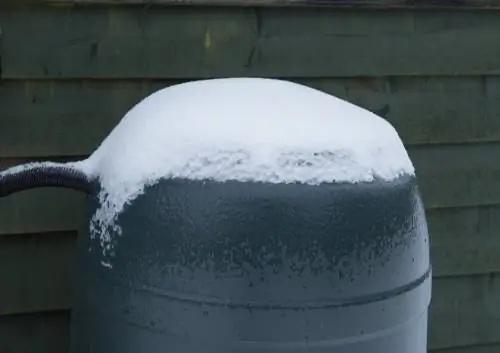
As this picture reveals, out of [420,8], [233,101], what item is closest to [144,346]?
[233,101]

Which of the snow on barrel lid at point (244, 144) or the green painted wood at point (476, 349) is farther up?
the snow on barrel lid at point (244, 144)

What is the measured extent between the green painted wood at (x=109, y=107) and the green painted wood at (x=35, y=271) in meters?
0.20

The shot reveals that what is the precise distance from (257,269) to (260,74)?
0.83 m

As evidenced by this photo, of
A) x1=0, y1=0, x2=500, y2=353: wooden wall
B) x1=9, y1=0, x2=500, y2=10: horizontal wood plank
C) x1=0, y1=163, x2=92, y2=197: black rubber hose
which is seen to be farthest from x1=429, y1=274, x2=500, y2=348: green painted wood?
x1=0, y1=163, x2=92, y2=197: black rubber hose

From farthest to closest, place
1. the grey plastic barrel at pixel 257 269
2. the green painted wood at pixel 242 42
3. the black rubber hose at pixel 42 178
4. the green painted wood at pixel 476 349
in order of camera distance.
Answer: the green painted wood at pixel 476 349
the green painted wood at pixel 242 42
the black rubber hose at pixel 42 178
the grey plastic barrel at pixel 257 269

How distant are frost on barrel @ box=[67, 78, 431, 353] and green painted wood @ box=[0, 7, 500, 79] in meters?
0.49

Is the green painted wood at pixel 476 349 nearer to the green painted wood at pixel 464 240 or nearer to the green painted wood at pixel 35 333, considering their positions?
the green painted wood at pixel 464 240

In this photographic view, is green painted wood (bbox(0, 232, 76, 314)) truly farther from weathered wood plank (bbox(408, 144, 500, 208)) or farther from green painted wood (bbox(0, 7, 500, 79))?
weathered wood plank (bbox(408, 144, 500, 208))

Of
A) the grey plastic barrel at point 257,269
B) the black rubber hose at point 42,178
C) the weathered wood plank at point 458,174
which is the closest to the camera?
the grey plastic barrel at point 257,269

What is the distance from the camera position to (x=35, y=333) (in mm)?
1907

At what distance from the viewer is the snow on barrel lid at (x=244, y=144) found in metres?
1.30

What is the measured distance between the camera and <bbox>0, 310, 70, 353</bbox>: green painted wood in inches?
74.2

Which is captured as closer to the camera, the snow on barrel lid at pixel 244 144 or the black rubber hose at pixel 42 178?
the snow on barrel lid at pixel 244 144

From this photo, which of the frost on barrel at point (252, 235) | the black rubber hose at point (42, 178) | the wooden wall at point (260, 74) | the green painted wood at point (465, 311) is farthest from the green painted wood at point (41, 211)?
the green painted wood at point (465, 311)
